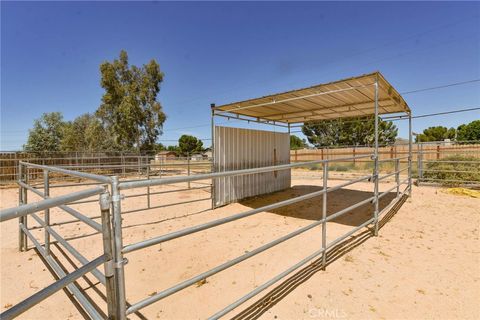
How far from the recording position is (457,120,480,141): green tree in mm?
32969

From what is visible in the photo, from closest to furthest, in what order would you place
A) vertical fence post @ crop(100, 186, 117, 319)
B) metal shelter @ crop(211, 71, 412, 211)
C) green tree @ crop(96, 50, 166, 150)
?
vertical fence post @ crop(100, 186, 117, 319)
metal shelter @ crop(211, 71, 412, 211)
green tree @ crop(96, 50, 166, 150)

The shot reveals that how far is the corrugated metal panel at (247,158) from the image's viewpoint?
6145 millimetres

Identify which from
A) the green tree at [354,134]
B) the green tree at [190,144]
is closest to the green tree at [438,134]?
the green tree at [354,134]

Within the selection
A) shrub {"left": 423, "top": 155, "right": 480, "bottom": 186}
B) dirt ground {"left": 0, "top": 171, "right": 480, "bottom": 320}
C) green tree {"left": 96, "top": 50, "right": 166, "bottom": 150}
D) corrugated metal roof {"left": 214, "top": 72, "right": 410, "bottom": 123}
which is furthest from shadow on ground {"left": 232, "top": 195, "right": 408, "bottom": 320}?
green tree {"left": 96, "top": 50, "right": 166, "bottom": 150}

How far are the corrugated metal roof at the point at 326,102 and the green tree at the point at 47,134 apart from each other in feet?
61.7

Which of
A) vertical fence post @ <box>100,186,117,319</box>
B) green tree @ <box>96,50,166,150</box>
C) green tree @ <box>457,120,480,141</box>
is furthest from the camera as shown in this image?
green tree @ <box>457,120,480,141</box>

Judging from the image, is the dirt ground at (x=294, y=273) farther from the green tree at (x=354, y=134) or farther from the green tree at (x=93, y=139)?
the green tree at (x=354, y=134)

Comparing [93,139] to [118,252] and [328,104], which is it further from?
[118,252]

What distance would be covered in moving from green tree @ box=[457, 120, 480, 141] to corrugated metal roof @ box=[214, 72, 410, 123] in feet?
123

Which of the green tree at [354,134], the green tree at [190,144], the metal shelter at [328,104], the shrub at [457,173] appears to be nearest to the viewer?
the metal shelter at [328,104]

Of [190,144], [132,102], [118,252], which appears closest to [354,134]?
[132,102]

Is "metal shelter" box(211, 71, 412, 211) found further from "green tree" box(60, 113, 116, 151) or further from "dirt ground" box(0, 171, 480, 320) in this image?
"green tree" box(60, 113, 116, 151)

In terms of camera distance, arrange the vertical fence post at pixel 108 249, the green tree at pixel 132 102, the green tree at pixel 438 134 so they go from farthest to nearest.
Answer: the green tree at pixel 438 134 → the green tree at pixel 132 102 → the vertical fence post at pixel 108 249

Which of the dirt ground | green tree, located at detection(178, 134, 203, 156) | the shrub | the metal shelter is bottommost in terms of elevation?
the dirt ground
